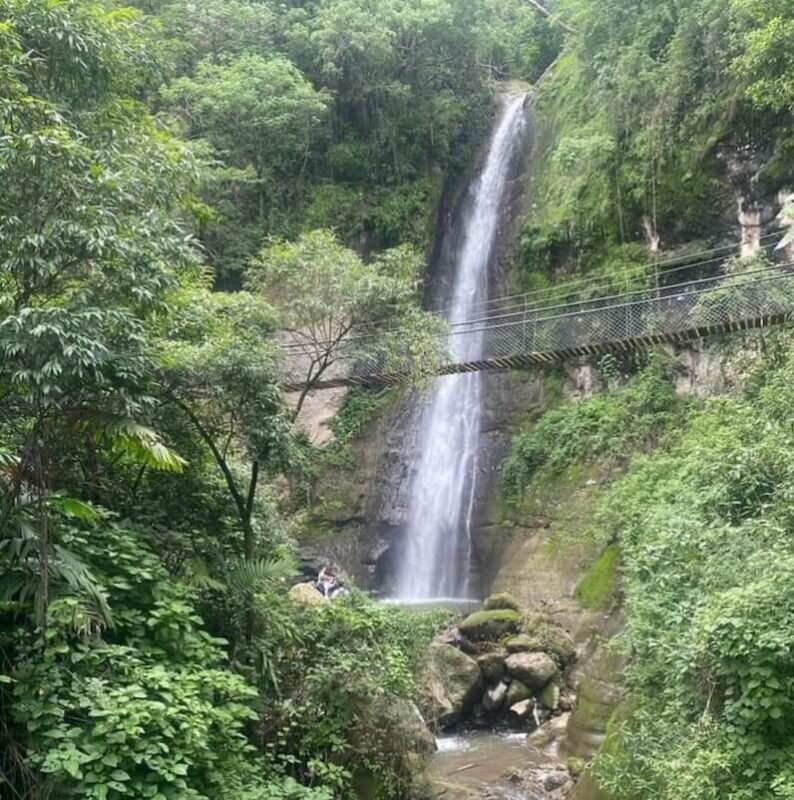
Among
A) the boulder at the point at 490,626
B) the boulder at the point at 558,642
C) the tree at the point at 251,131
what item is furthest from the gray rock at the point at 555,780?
the tree at the point at 251,131

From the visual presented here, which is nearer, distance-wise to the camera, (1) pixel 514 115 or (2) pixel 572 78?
(2) pixel 572 78

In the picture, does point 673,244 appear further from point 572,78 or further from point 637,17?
point 572,78

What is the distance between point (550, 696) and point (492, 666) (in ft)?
2.43

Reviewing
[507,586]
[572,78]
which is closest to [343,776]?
[507,586]

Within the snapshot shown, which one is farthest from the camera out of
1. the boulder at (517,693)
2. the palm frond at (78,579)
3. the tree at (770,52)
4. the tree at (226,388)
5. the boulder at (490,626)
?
the boulder at (490,626)

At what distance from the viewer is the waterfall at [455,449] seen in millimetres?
15375

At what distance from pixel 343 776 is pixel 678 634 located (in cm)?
257

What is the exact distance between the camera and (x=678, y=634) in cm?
548

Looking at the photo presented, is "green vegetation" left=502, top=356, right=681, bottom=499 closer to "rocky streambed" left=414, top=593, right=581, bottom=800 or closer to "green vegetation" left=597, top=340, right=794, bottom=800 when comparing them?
"rocky streambed" left=414, top=593, right=581, bottom=800

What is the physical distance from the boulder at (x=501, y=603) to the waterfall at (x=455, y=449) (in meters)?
3.17

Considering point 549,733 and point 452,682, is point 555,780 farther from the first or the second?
point 452,682

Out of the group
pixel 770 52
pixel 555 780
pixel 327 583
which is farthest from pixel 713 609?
pixel 327 583

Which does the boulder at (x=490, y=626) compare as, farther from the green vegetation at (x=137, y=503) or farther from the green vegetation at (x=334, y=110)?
the green vegetation at (x=334, y=110)

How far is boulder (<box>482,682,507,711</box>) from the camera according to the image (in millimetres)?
9352
